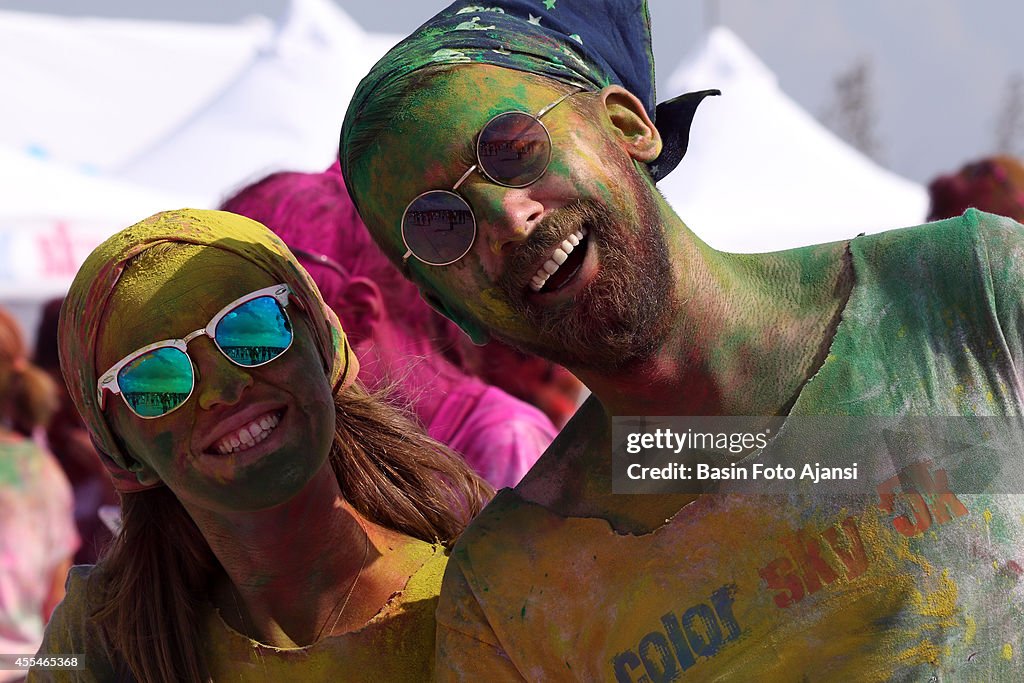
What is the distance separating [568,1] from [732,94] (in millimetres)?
6678

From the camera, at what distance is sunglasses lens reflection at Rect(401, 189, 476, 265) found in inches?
65.4

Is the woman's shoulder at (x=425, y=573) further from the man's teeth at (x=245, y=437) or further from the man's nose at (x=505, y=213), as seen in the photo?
the man's nose at (x=505, y=213)

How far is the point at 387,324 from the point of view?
3.13m

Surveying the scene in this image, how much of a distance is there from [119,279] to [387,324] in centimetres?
110

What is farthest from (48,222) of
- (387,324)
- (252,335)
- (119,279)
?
(252,335)

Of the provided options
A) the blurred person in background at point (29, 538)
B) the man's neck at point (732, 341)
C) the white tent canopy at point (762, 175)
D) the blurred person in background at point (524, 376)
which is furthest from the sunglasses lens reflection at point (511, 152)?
the white tent canopy at point (762, 175)

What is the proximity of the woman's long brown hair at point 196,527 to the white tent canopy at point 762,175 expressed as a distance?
480 cm

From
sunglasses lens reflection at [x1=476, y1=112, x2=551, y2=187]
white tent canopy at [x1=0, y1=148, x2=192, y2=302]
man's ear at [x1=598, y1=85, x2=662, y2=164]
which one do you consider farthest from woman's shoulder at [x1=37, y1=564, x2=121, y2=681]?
white tent canopy at [x1=0, y1=148, x2=192, y2=302]

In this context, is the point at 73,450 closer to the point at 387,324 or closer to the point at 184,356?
the point at 387,324

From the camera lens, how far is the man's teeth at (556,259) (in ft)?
5.36

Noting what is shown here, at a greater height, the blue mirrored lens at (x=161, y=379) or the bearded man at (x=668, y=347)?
the bearded man at (x=668, y=347)

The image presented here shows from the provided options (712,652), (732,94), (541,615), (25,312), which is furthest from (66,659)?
(732,94)

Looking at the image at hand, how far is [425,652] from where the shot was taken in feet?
7.00

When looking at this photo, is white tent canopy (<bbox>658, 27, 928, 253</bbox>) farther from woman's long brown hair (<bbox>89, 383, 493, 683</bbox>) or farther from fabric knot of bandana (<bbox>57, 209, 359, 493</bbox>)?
fabric knot of bandana (<bbox>57, 209, 359, 493</bbox>)
